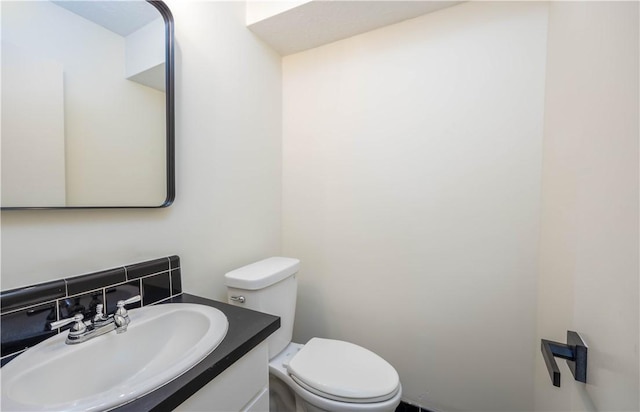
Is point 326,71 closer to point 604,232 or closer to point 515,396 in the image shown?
point 604,232

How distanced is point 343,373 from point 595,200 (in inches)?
39.6

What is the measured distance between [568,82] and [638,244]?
2.28 feet

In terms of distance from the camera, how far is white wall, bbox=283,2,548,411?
1183 mm

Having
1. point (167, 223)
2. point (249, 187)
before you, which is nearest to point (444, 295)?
point (249, 187)

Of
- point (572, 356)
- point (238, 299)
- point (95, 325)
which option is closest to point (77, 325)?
point (95, 325)

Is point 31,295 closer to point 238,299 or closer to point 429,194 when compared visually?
point 238,299

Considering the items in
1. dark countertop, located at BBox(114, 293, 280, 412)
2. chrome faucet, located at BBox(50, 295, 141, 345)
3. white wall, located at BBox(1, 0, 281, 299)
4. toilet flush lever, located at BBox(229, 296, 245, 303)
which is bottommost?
toilet flush lever, located at BBox(229, 296, 245, 303)

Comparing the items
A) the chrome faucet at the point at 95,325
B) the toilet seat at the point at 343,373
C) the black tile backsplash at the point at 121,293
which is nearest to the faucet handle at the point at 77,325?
the chrome faucet at the point at 95,325

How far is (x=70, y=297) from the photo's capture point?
76cm

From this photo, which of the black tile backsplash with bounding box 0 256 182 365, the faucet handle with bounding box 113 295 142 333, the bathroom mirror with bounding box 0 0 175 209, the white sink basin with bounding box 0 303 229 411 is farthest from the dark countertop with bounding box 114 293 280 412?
the bathroom mirror with bounding box 0 0 175 209

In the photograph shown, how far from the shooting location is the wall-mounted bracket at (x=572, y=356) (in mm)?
540

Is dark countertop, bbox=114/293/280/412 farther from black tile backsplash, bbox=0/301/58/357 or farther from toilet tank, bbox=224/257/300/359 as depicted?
black tile backsplash, bbox=0/301/58/357

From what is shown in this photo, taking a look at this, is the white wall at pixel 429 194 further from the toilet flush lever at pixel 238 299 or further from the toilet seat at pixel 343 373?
the toilet flush lever at pixel 238 299

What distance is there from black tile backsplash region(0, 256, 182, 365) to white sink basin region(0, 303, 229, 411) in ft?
0.15
